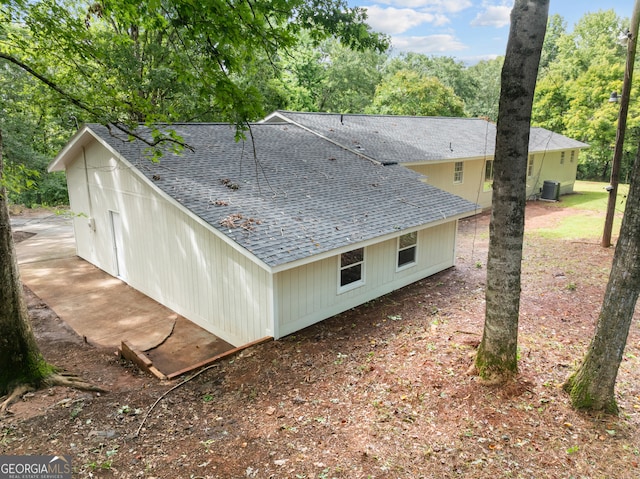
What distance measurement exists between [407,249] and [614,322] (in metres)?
6.55

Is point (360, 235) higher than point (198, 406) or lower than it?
higher

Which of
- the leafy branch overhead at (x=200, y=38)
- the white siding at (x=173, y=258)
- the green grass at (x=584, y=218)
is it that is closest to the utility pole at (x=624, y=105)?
the green grass at (x=584, y=218)

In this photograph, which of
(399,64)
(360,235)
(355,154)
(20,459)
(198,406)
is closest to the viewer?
(20,459)

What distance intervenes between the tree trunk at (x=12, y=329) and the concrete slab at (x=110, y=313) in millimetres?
2226

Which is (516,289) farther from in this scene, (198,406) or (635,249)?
(198,406)

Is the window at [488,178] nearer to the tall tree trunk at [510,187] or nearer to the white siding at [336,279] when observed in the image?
the white siding at [336,279]

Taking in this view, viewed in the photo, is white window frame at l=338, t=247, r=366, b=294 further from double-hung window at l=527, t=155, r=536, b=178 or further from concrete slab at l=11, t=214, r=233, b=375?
double-hung window at l=527, t=155, r=536, b=178

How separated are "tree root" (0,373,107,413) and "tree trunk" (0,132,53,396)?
0.24 feet

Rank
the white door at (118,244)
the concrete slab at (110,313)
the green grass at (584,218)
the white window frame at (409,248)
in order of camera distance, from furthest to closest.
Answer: the green grass at (584,218) < the white door at (118,244) < the white window frame at (409,248) < the concrete slab at (110,313)

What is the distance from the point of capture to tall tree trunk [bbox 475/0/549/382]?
493 cm

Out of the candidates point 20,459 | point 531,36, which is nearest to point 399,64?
point 531,36

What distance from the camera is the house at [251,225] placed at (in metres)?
8.24

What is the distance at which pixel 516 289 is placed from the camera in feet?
18.2

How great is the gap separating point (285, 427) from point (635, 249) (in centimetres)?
469
